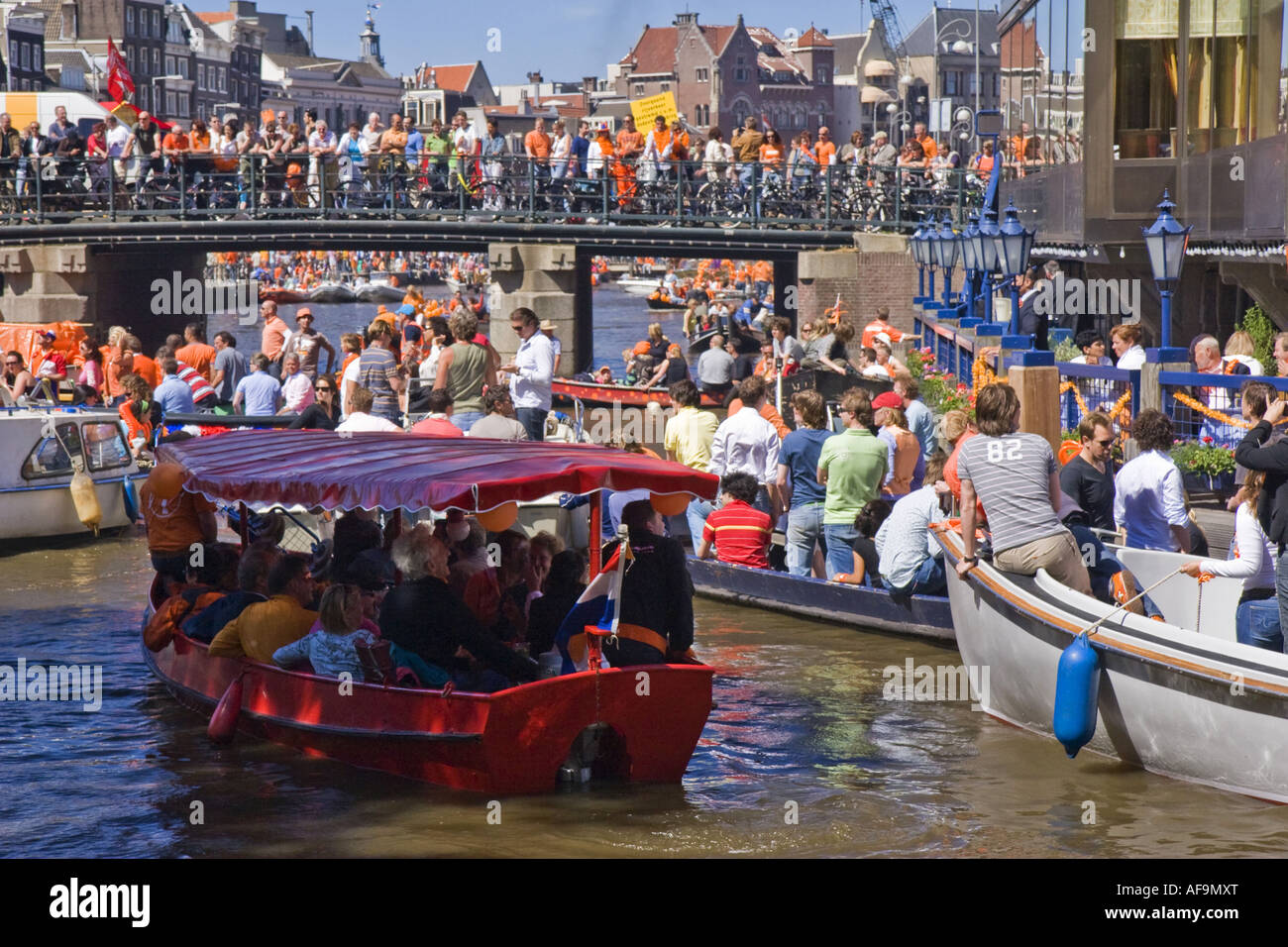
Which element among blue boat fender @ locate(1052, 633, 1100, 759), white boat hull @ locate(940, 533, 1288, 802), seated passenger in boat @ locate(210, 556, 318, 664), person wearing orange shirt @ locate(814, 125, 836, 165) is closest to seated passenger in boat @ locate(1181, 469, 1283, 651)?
white boat hull @ locate(940, 533, 1288, 802)

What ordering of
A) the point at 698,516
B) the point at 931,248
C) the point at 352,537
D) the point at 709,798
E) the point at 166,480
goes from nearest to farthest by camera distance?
1. the point at 709,798
2. the point at 166,480
3. the point at 352,537
4. the point at 698,516
5. the point at 931,248

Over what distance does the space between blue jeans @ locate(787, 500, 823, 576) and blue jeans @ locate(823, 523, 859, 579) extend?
159 mm

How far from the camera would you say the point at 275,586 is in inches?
392

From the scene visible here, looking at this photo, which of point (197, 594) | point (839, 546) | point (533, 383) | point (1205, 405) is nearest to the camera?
point (197, 594)

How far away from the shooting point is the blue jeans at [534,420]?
17.0 meters

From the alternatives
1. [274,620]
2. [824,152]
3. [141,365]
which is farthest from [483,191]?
[274,620]

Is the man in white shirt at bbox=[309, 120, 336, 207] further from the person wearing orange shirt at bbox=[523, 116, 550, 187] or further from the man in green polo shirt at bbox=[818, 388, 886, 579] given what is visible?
the man in green polo shirt at bbox=[818, 388, 886, 579]

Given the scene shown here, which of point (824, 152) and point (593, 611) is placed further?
point (824, 152)

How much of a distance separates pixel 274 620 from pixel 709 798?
2.71 metres

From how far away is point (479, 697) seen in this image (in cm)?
854

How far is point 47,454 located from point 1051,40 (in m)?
12.0

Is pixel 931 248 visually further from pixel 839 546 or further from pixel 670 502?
pixel 670 502

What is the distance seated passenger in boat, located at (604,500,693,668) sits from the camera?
872cm
